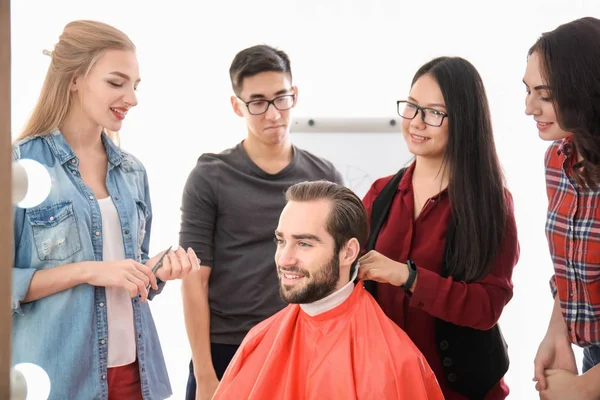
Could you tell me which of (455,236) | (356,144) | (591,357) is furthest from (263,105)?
(591,357)

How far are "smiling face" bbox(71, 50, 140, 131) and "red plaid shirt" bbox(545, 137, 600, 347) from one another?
3.91ft

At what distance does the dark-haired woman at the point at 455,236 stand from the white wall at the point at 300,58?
1309mm

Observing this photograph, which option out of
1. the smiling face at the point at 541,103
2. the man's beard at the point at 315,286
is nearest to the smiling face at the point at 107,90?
the man's beard at the point at 315,286

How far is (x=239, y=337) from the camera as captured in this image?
227 centimetres

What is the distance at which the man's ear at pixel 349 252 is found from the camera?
1812 millimetres

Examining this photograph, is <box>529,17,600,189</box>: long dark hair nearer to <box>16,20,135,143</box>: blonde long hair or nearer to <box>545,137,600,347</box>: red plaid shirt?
<box>545,137,600,347</box>: red plaid shirt

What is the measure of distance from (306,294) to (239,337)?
22.8 inches

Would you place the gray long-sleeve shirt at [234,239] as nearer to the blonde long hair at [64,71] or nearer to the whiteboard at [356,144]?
the blonde long hair at [64,71]

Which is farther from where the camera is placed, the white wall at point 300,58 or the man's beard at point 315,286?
the white wall at point 300,58

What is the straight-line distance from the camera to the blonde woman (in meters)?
1.73

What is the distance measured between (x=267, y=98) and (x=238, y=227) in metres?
0.42

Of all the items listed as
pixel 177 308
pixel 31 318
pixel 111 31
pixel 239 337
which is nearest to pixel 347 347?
pixel 239 337

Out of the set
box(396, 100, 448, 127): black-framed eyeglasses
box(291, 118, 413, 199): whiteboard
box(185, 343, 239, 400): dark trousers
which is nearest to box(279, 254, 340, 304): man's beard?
box(396, 100, 448, 127): black-framed eyeglasses

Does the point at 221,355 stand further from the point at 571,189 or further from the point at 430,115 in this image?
the point at 571,189
